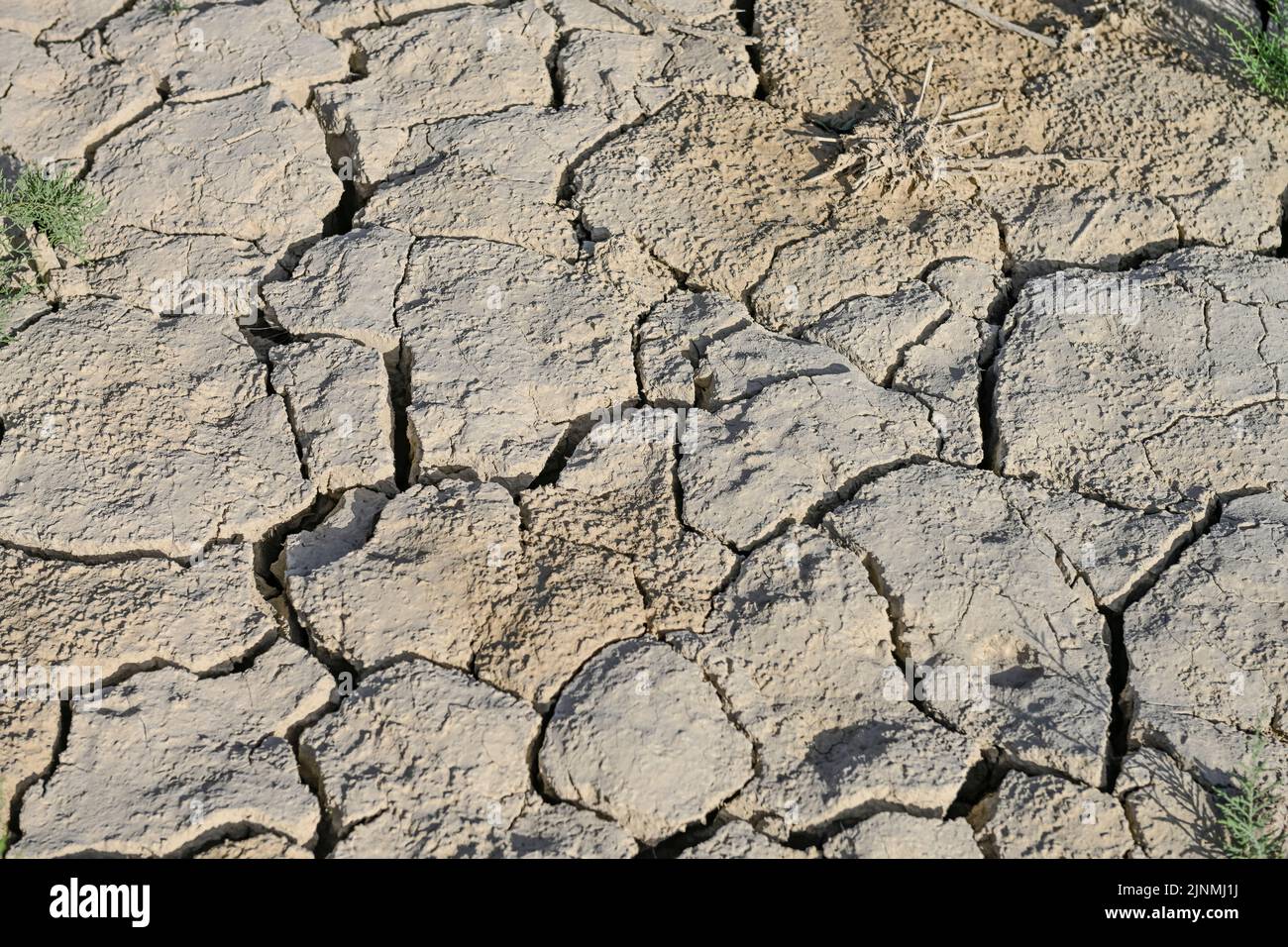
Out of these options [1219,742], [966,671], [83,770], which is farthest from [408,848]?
[1219,742]

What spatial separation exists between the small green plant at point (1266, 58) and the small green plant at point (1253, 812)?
7.61 ft

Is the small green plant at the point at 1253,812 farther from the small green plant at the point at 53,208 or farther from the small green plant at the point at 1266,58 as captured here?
the small green plant at the point at 53,208

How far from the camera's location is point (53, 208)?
3.48 m

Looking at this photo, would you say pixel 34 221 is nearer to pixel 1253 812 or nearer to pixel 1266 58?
pixel 1253 812

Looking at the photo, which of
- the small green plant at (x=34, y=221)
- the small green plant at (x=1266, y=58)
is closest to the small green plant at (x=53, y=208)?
the small green plant at (x=34, y=221)

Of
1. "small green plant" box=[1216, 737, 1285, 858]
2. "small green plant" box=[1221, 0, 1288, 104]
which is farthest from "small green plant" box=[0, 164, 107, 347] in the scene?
"small green plant" box=[1221, 0, 1288, 104]

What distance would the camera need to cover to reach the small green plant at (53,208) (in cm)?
348

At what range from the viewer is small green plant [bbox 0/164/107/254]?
3484mm

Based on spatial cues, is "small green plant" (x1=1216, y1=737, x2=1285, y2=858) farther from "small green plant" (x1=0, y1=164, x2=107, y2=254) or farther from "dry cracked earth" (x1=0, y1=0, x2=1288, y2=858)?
"small green plant" (x1=0, y1=164, x2=107, y2=254)

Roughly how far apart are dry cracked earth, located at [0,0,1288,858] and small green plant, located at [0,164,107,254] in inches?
2.6

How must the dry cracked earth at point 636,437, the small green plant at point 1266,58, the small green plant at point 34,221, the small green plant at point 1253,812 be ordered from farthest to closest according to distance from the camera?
the small green plant at point 1266,58 < the small green plant at point 34,221 < the dry cracked earth at point 636,437 < the small green plant at point 1253,812

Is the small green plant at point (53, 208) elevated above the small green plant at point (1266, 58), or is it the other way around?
the small green plant at point (1266, 58)

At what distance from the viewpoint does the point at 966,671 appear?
279 cm

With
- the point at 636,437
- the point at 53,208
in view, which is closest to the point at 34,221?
the point at 53,208
